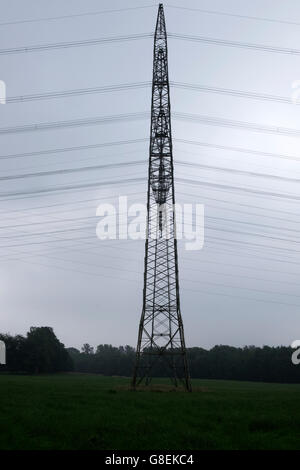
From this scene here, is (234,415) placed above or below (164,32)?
below

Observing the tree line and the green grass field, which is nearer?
the green grass field

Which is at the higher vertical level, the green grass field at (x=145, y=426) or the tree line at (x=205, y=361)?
the green grass field at (x=145, y=426)

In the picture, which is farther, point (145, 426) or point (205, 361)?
point (205, 361)

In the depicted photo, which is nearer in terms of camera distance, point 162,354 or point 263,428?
point 263,428

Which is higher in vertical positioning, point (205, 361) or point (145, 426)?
point (145, 426)

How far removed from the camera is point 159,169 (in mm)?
39031

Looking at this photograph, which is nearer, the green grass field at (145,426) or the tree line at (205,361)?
the green grass field at (145,426)

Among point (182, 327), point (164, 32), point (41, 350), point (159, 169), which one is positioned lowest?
point (41, 350)

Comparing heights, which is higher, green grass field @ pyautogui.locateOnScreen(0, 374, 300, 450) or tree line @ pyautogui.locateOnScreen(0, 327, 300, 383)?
green grass field @ pyautogui.locateOnScreen(0, 374, 300, 450)
